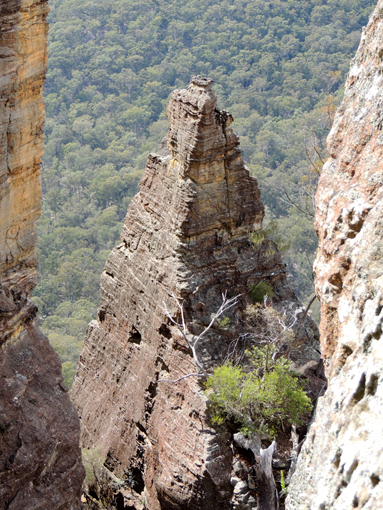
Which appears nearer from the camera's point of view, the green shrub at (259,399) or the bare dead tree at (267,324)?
the green shrub at (259,399)

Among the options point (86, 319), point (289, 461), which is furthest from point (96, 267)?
point (289, 461)

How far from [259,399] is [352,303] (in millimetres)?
9336

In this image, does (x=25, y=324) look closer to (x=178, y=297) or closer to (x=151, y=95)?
(x=178, y=297)

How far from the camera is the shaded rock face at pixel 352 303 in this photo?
17.4 ft

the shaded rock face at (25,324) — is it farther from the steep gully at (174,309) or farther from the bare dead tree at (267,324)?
the bare dead tree at (267,324)

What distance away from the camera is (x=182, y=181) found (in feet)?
58.4

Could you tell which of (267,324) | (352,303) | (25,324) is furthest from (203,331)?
(352,303)

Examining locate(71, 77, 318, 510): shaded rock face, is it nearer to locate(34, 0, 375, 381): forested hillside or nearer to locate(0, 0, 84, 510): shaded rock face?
locate(0, 0, 84, 510): shaded rock face

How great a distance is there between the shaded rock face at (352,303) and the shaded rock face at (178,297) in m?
7.77

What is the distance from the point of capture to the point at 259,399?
15820 millimetres

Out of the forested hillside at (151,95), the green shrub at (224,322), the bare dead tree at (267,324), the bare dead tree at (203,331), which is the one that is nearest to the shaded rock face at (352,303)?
the bare dead tree at (203,331)

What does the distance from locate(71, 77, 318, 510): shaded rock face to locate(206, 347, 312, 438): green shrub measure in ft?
2.12

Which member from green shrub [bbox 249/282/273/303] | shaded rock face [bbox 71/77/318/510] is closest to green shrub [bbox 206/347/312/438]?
shaded rock face [bbox 71/77/318/510]

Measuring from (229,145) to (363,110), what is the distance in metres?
8.86
